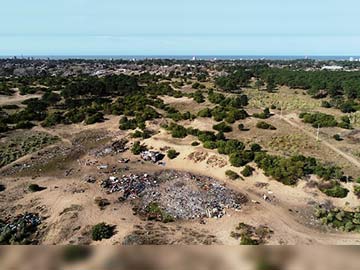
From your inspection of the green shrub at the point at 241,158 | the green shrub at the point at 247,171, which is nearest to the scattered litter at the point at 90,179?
the green shrub at the point at 241,158

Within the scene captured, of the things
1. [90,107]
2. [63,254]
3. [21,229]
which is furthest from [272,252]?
[90,107]

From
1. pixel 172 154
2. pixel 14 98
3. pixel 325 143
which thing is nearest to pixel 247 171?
pixel 172 154

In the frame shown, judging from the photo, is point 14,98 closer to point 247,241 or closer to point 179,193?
point 179,193

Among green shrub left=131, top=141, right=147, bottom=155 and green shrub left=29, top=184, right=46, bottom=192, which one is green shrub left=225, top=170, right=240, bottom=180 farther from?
green shrub left=29, top=184, right=46, bottom=192

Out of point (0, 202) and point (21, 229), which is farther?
point (0, 202)

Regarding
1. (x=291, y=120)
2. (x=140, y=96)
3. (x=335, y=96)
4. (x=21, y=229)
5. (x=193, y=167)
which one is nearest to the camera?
(x=21, y=229)

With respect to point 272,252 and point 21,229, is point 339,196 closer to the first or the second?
point 21,229
